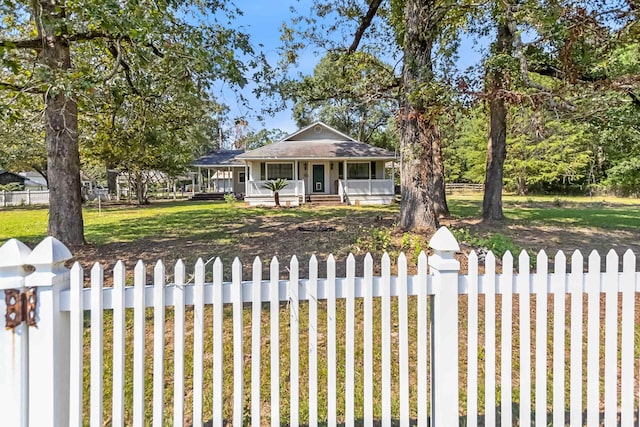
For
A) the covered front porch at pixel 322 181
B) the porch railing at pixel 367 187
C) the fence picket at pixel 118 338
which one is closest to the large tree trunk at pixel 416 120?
the fence picket at pixel 118 338

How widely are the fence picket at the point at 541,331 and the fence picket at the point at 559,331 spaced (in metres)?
0.05

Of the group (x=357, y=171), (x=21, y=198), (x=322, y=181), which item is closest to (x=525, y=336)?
(x=357, y=171)

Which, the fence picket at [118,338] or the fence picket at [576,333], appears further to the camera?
the fence picket at [576,333]

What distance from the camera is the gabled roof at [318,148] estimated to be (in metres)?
20.2

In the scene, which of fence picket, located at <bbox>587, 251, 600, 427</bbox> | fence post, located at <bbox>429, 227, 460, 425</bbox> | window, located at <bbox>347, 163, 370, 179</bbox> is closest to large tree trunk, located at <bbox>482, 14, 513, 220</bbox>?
fence picket, located at <bbox>587, 251, 600, 427</bbox>

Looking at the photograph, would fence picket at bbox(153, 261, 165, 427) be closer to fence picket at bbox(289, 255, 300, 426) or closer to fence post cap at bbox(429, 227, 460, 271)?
fence picket at bbox(289, 255, 300, 426)

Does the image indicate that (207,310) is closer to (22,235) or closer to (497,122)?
(22,235)

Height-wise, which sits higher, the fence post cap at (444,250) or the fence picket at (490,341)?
the fence post cap at (444,250)

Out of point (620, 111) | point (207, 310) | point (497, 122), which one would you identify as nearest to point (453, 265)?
point (207, 310)

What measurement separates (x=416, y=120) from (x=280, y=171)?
51.5 feet

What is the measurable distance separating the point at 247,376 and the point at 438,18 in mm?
7111

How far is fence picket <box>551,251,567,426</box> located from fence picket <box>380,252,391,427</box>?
927mm

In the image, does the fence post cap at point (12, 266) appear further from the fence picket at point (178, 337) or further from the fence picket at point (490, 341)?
the fence picket at point (490, 341)

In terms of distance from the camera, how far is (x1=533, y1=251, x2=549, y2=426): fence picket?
214 centimetres
